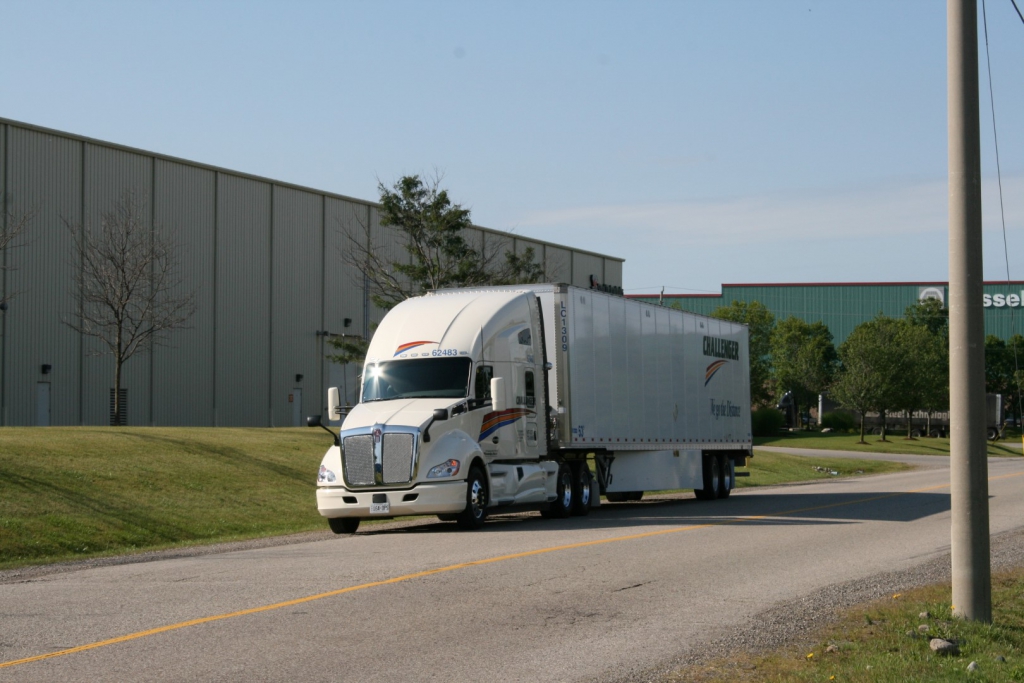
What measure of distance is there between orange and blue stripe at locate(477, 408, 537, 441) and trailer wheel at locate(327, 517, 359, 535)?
8.20ft

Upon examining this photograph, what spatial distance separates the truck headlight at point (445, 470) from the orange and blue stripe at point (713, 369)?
40.8ft

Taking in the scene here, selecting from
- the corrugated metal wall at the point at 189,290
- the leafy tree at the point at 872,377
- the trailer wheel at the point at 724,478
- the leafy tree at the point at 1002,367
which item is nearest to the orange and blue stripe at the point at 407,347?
the trailer wheel at the point at 724,478

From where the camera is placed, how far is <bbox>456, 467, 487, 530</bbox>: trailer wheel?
1853 centimetres

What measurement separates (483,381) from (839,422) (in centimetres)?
7175

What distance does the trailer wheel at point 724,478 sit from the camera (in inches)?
1168

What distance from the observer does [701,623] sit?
9.80m

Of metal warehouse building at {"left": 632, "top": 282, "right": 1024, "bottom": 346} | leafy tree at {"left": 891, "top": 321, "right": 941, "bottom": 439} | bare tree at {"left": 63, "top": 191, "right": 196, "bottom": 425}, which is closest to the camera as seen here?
bare tree at {"left": 63, "top": 191, "right": 196, "bottom": 425}

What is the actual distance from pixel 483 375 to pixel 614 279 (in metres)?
62.8

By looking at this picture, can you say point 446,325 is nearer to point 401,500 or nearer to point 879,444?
point 401,500

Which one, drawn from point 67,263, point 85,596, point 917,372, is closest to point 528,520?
point 85,596

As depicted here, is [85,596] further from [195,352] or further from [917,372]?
[917,372]

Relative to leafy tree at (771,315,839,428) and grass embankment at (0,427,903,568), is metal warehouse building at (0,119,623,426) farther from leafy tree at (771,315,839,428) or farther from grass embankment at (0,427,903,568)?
leafy tree at (771,315,839,428)

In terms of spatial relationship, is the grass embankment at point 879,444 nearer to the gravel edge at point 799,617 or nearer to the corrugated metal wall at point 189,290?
the corrugated metal wall at point 189,290

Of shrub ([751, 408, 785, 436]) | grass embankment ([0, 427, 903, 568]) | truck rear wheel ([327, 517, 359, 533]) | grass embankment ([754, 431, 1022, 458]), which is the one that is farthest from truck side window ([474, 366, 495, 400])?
shrub ([751, 408, 785, 436])
